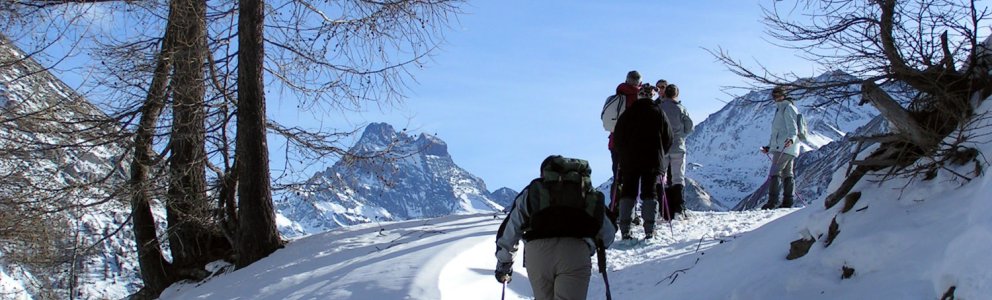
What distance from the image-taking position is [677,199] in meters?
10.8

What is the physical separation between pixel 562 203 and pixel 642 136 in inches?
141

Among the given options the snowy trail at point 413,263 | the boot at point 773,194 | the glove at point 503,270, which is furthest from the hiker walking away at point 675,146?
the glove at point 503,270

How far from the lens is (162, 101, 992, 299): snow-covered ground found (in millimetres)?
4617

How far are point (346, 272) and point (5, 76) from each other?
16.8ft

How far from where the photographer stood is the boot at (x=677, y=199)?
1074 cm

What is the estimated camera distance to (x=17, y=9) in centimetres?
930

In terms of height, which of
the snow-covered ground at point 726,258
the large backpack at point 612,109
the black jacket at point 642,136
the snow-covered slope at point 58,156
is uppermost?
the snow-covered slope at point 58,156

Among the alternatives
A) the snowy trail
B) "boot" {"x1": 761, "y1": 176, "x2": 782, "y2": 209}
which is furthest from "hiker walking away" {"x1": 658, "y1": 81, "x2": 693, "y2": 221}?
"boot" {"x1": 761, "y1": 176, "x2": 782, "y2": 209}

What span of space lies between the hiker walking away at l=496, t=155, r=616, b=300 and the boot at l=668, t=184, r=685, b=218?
5.49 meters

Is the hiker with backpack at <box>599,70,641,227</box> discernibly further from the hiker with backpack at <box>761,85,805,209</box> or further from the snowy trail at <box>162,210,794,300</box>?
the hiker with backpack at <box>761,85,805,209</box>

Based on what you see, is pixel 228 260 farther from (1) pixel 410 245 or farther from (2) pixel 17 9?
(2) pixel 17 9

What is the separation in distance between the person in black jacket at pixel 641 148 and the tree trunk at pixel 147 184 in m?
5.51

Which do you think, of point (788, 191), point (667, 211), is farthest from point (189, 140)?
point (788, 191)

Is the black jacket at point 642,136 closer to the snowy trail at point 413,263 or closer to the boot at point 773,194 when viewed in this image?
the snowy trail at point 413,263
